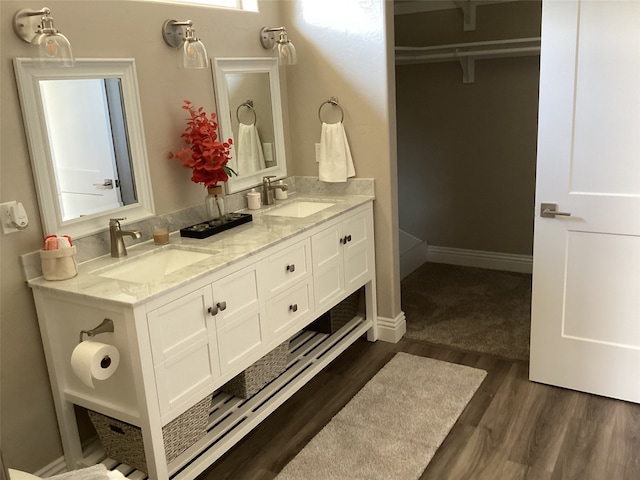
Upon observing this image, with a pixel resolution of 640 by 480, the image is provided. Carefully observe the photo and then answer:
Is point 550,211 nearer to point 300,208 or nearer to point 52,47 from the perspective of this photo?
point 300,208

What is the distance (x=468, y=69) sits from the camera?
4.30 metres

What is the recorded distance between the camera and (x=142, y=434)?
6.81 feet

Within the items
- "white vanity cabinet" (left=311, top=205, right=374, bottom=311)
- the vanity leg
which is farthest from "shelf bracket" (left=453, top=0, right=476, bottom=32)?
the vanity leg

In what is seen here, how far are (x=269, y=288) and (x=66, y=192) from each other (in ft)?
2.96

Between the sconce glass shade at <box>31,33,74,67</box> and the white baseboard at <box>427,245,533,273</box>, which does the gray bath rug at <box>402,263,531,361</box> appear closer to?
the white baseboard at <box>427,245,533,273</box>

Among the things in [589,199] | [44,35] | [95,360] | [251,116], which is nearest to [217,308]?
[95,360]

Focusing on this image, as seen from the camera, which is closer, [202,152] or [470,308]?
[202,152]

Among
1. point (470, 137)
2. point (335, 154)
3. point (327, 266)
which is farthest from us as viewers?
point (470, 137)

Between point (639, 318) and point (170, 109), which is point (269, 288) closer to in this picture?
point (170, 109)

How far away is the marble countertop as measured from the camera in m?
2.00

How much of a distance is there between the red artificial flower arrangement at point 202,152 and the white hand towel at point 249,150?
445 mm

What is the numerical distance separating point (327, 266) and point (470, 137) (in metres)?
2.12

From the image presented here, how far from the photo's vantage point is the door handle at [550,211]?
8.78 ft

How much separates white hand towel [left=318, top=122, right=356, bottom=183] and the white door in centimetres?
107
